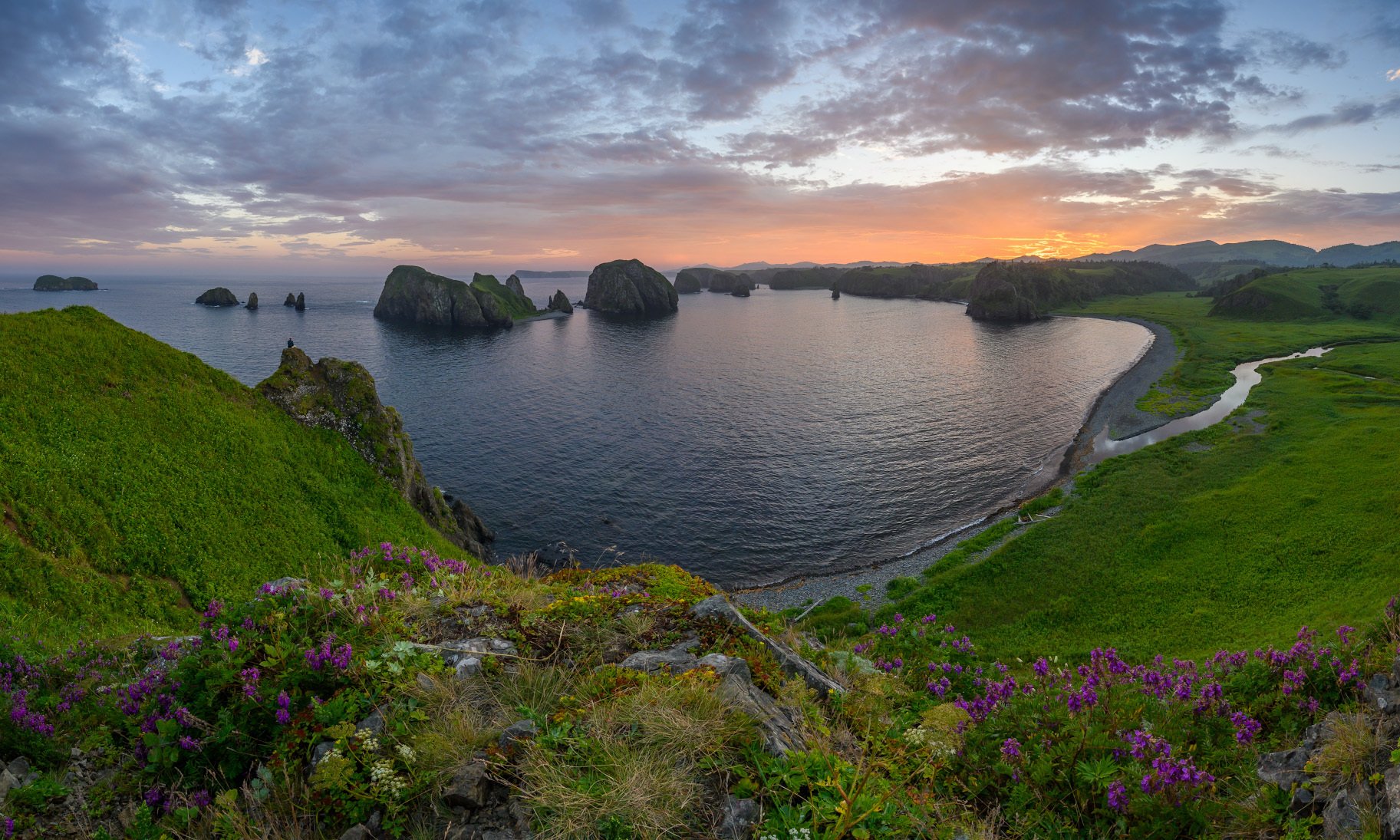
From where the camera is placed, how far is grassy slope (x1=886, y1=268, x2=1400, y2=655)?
25.8 metres

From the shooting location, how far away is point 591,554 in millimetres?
40781

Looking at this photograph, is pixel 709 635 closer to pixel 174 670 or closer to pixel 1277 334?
pixel 174 670

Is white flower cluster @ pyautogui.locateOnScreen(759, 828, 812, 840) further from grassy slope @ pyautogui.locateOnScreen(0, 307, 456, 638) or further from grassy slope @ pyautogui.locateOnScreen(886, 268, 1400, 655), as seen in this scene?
grassy slope @ pyautogui.locateOnScreen(886, 268, 1400, 655)

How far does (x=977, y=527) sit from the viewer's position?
45.7 m

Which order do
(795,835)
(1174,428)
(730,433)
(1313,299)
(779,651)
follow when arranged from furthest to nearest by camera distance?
(1313,299)
(730,433)
(1174,428)
(779,651)
(795,835)

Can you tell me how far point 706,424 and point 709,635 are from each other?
6210cm

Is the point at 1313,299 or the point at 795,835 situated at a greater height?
the point at 1313,299

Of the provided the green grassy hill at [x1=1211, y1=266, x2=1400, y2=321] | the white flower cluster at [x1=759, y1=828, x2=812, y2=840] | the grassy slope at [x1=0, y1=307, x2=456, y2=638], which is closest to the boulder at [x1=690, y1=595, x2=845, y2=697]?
the white flower cluster at [x1=759, y1=828, x2=812, y2=840]

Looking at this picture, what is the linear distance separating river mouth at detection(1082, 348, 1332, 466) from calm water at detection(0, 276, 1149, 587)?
3.81 meters

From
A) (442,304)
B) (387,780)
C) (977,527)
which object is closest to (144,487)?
(387,780)

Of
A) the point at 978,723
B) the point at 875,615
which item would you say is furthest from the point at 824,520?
the point at 978,723

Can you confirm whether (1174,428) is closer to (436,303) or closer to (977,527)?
(977,527)

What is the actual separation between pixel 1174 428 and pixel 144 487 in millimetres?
89317

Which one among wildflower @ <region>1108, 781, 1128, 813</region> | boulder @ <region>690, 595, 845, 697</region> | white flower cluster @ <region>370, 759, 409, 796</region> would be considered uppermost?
white flower cluster @ <region>370, 759, 409, 796</region>
